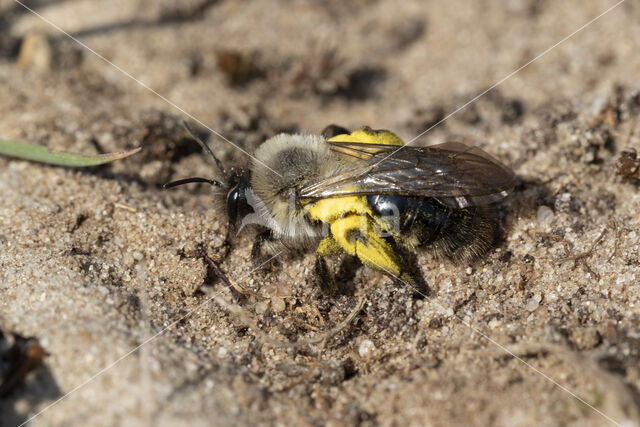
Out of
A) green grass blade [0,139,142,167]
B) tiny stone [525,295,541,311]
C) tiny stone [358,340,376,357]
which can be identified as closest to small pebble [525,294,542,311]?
tiny stone [525,295,541,311]

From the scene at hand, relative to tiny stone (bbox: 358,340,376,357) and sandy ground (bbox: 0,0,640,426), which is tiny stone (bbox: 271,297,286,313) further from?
tiny stone (bbox: 358,340,376,357)

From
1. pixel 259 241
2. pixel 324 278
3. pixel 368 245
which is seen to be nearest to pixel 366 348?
pixel 324 278

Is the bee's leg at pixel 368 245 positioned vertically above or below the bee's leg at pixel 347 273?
above

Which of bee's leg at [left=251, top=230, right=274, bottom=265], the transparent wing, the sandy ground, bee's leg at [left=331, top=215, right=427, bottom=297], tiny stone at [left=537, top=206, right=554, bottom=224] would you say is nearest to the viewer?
the sandy ground

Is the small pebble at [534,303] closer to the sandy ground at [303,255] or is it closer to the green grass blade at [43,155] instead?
the sandy ground at [303,255]

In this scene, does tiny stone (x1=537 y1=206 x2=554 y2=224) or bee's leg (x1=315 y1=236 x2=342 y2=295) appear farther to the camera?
tiny stone (x1=537 y1=206 x2=554 y2=224)

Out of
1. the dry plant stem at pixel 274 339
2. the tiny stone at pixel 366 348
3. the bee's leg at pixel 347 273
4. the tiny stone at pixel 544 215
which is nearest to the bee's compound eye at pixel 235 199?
the dry plant stem at pixel 274 339

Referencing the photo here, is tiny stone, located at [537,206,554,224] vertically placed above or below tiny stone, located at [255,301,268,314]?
below
